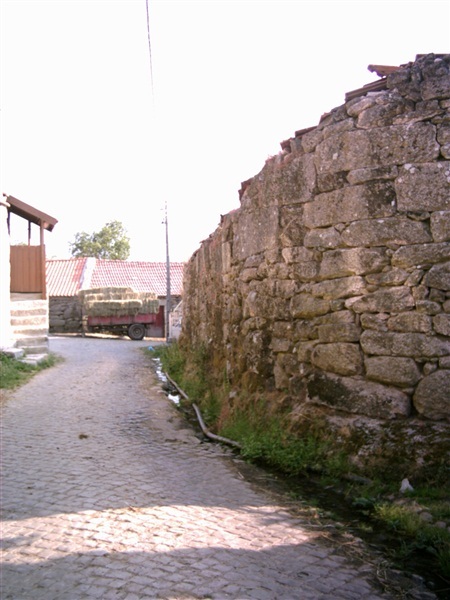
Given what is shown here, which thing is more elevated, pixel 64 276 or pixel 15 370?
pixel 64 276

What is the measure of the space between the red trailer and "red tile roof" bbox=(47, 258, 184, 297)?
4.91 metres

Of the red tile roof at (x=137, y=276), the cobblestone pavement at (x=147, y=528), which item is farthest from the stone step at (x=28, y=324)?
the red tile roof at (x=137, y=276)

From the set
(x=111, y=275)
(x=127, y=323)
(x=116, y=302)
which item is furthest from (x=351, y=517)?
(x=111, y=275)

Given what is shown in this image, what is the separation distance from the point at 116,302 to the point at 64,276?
7.83 m

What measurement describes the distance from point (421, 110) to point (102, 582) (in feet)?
13.4

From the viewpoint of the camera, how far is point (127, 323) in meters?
26.6

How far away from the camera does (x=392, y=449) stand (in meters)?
4.68

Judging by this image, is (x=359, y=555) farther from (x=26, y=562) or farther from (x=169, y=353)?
(x=169, y=353)

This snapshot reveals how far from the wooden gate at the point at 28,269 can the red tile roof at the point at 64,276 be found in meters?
14.0

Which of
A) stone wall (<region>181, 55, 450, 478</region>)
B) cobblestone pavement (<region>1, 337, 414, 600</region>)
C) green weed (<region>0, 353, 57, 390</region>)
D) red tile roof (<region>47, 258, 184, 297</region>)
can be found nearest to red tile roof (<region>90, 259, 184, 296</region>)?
red tile roof (<region>47, 258, 184, 297</region>)

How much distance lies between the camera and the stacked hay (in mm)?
26328

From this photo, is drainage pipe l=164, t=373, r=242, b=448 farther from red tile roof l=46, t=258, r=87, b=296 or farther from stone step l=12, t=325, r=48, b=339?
red tile roof l=46, t=258, r=87, b=296

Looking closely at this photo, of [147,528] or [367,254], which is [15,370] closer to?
[147,528]

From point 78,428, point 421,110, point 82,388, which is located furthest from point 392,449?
point 82,388
